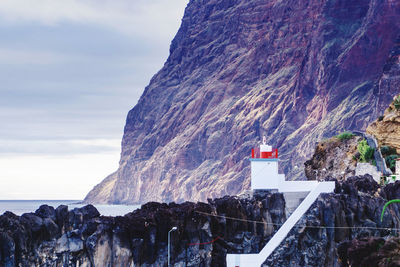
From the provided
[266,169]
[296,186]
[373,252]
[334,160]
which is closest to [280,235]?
[266,169]

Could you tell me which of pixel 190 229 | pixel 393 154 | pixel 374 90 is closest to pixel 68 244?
pixel 190 229

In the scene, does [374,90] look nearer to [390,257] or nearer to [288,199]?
[288,199]

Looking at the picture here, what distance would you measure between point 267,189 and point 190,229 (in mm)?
5930

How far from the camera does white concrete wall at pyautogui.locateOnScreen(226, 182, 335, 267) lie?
39.3 m

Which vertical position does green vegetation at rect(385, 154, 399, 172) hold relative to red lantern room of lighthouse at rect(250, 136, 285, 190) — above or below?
above

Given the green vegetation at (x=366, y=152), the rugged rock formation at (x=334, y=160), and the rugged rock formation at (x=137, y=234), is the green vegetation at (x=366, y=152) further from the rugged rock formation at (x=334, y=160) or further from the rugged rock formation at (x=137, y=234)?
the rugged rock formation at (x=137, y=234)

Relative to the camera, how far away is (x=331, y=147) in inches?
3009

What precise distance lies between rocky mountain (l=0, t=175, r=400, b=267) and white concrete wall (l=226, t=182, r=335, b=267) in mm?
328

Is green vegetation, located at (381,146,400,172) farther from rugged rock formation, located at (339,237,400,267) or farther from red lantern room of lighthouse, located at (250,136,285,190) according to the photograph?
rugged rock formation, located at (339,237,400,267)

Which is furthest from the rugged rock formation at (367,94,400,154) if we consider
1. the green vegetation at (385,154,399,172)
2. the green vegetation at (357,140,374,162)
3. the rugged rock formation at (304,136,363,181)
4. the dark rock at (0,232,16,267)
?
the dark rock at (0,232,16,267)

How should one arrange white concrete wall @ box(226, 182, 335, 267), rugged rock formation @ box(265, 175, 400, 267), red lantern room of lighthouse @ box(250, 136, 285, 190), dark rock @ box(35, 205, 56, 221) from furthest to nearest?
red lantern room of lighthouse @ box(250, 136, 285, 190), rugged rock formation @ box(265, 175, 400, 267), dark rock @ box(35, 205, 56, 221), white concrete wall @ box(226, 182, 335, 267)

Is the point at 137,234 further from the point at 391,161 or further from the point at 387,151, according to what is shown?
the point at 387,151

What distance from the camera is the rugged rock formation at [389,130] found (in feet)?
230

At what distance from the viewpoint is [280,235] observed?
43.0 meters
